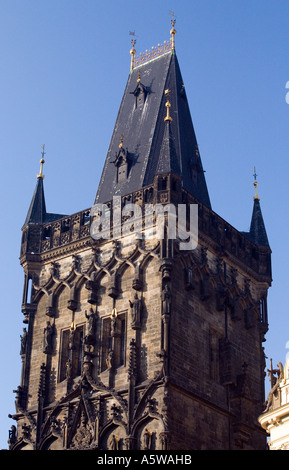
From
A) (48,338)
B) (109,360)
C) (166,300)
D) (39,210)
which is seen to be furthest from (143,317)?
(39,210)

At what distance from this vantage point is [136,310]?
Result: 120 feet

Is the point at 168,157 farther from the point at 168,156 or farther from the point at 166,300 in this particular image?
the point at 166,300

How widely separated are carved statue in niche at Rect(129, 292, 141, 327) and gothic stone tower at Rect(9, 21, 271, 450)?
0.05 metres

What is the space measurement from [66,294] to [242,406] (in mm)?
7517

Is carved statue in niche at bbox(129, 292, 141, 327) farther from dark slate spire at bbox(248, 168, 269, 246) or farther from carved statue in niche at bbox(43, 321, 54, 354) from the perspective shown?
dark slate spire at bbox(248, 168, 269, 246)

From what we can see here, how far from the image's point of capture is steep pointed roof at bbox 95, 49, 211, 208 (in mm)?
40938

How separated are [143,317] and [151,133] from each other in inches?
340

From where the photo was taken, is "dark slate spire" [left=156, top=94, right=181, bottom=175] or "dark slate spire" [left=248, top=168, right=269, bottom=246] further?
"dark slate spire" [left=248, top=168, right=269, bottom=246]

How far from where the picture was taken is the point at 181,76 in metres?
44.8

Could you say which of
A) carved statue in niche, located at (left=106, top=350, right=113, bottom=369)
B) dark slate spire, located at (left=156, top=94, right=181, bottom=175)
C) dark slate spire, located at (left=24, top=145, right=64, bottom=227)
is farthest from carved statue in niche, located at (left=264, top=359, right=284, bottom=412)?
dark slate spire, located at (left=24, top=145, right=64, bottom=227)

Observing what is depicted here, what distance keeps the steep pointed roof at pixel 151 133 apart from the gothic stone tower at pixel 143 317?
0.25 ft

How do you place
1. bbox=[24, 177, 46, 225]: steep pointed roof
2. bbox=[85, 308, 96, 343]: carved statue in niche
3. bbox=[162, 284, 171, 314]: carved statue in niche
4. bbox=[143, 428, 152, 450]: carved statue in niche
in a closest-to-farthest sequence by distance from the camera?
bbox=[143, 428, 152, 450]: carved statue in niche, bbox=[162, 284, 171, 314]: carved statue in niche, bbox=[85, 308, 96, 343]: carved statue in niche, bbox=[24, 177, 46, 225]: steep pointed roof
